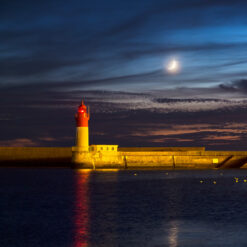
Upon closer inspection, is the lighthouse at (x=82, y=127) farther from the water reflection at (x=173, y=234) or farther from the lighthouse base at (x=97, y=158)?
the water reflection at (x=173, y=234)

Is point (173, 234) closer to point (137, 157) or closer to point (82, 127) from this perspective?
point (82, 127)

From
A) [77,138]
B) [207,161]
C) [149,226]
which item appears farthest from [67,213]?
[207,161]

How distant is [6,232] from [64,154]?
229 ft

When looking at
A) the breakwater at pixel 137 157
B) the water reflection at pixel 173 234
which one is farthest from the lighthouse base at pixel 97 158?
the water reflection at pixel 173 234

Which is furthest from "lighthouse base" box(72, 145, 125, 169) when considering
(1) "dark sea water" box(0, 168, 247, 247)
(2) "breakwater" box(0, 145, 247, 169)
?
(1) "dark sea water" box(0, 168, 247, 247)

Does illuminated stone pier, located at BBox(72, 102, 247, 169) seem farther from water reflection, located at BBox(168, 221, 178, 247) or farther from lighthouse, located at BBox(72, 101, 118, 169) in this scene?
water reflection, located at BBox(168, 221, 178, 247)

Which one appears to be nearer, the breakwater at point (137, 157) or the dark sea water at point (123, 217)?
the dark sea water at point (123, 217)

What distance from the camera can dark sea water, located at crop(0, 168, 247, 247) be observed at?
25.7 meters

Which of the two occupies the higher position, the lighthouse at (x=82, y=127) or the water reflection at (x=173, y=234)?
the lighthouse at (x=82, y=127)

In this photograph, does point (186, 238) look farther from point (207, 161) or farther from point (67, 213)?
point (207, 161)

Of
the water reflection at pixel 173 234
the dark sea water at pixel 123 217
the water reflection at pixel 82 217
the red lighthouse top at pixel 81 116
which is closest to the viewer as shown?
the water reflection at pixel 173 234

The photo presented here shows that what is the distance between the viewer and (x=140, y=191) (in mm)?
53281

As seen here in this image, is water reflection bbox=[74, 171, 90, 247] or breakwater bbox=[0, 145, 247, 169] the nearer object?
water reflection bbox=[74, 171, 90, 247]

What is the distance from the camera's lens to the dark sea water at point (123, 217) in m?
25.7
